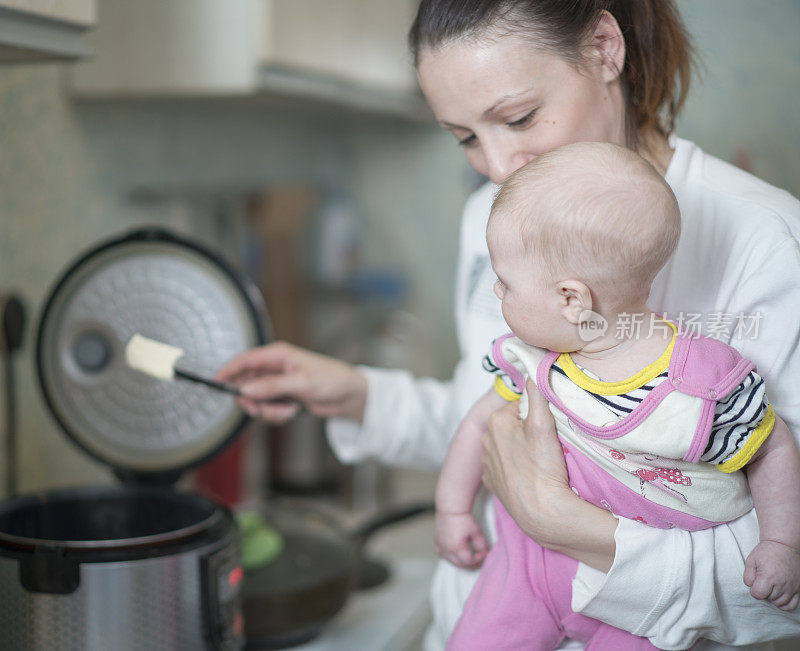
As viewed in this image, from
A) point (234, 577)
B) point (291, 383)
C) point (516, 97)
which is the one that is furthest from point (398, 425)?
point (516, 97)

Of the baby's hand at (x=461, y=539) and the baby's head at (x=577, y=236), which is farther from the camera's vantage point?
the baby's hand at (x=461, y=539)

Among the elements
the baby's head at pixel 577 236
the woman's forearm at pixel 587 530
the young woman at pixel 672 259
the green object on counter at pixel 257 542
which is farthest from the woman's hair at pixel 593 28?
the green object on counter at pixel 257 542

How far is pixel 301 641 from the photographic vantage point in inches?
45.8

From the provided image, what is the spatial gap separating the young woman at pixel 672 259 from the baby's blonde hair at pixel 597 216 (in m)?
0.10

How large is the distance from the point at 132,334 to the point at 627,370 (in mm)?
616

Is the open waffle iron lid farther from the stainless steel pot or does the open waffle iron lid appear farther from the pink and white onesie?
the pink and white onesie

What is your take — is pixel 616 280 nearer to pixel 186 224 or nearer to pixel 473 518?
pixel 473 518

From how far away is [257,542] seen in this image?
4.03 feet

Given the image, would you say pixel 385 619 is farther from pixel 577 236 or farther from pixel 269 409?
pixel 577 236

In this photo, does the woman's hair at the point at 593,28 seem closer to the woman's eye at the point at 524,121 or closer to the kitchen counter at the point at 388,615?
the woman's eye at the point at 524,121

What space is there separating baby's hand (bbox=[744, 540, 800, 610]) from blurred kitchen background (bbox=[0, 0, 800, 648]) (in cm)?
61

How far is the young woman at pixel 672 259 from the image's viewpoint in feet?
2.39

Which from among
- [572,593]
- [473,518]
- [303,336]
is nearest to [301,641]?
[473,518]

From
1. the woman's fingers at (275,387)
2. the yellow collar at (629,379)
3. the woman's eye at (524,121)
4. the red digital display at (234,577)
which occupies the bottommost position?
the red digital display at (234,577)
